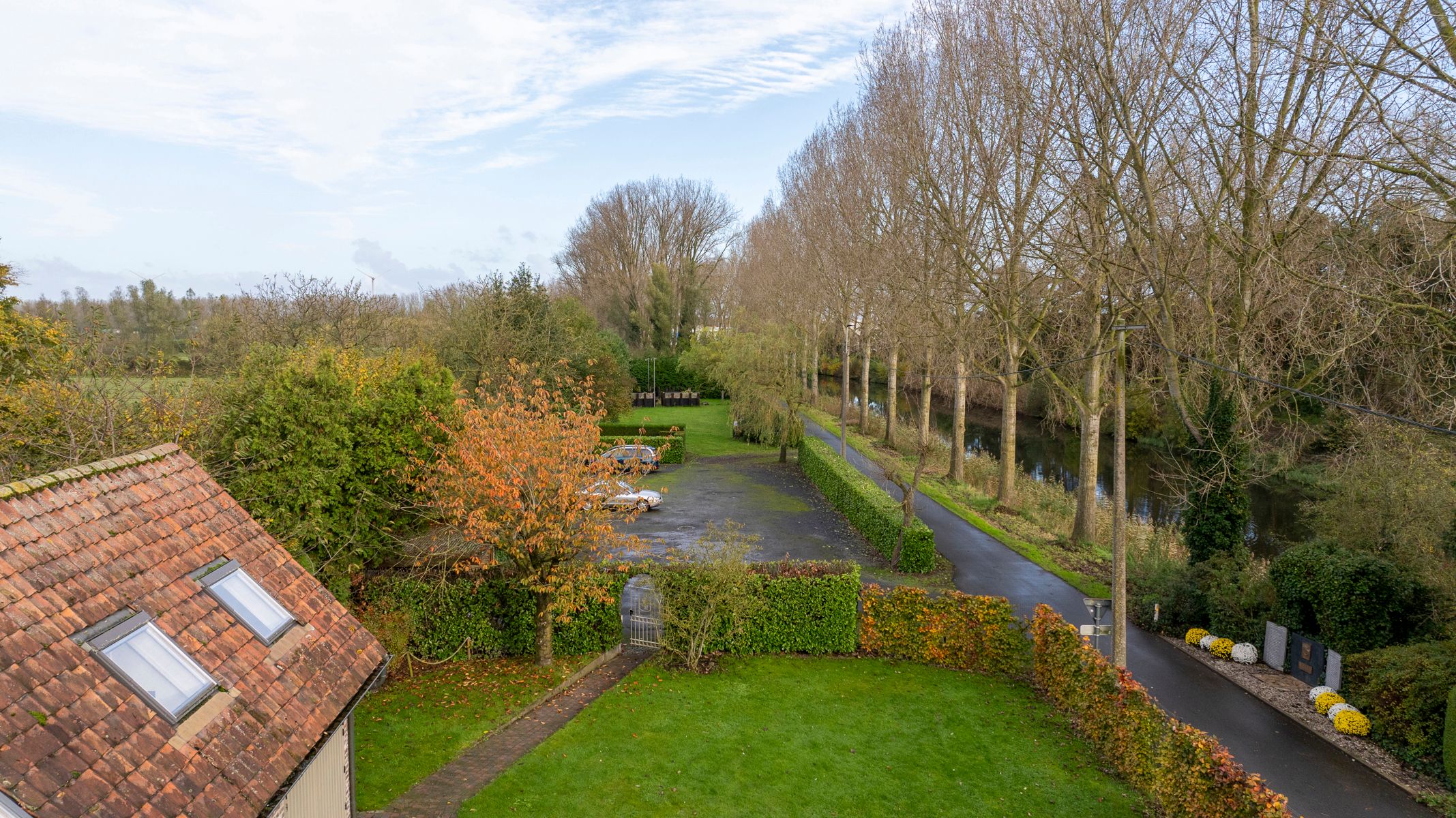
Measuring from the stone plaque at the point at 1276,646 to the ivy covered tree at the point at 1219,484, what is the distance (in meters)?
2.22

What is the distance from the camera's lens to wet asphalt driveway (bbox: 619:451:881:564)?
2400 centimetres

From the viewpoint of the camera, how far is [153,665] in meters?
6.81

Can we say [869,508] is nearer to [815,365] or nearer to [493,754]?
[493,754]

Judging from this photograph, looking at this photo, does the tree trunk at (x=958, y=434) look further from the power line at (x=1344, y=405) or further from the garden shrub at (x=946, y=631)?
the garden shrub at (x=946, y=631)

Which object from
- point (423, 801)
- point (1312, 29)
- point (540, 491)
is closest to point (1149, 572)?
point (1312, 29)

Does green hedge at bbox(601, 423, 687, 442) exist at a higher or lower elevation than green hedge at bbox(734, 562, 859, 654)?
higher

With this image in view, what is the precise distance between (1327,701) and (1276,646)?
2037mm

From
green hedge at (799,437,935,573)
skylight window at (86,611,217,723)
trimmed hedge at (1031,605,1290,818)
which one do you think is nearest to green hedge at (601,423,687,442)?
green hedge at (799,437,935,573)

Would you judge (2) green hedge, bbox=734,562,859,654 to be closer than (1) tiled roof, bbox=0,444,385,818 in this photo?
No

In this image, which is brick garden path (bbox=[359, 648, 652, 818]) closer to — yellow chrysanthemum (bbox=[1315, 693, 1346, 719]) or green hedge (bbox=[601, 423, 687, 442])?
yellow chrysanthemum (bbox=[1315, 693, 1346, 719])

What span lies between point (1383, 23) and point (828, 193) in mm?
26547

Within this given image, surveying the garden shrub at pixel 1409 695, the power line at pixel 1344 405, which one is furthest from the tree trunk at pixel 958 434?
the garden shrub at pixel 1409 695

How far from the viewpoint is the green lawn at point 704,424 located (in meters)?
44.4

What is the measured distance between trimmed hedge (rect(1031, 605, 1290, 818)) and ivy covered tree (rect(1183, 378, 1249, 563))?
5346mm
